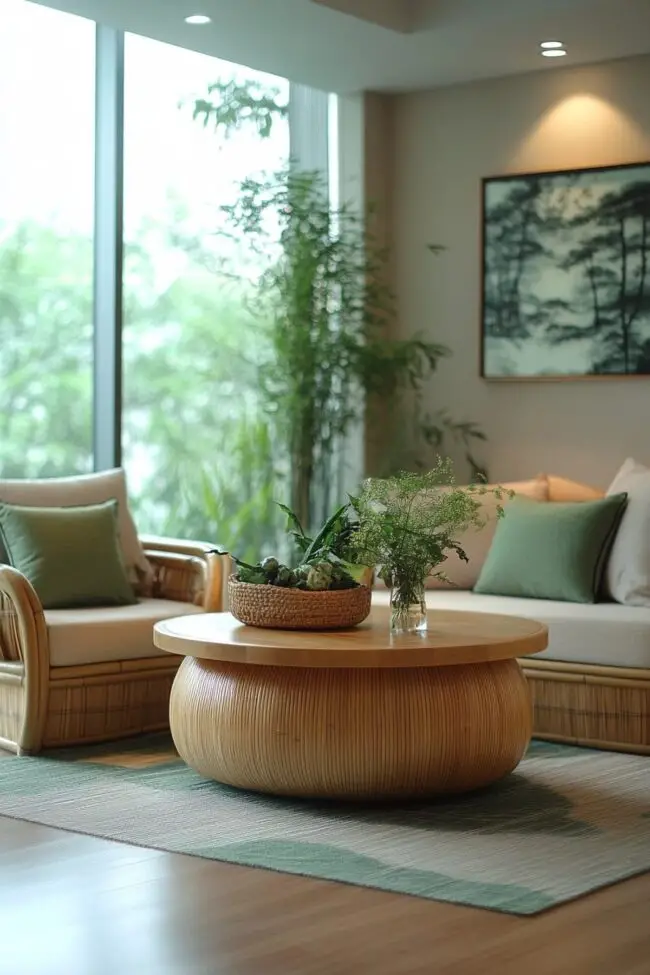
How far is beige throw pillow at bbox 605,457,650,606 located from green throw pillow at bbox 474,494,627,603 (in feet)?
0.11

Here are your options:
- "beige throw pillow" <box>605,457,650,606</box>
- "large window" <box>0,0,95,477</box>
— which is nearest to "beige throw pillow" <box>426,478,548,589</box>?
"beige throw pillow" <box>605,457,650,606</box>

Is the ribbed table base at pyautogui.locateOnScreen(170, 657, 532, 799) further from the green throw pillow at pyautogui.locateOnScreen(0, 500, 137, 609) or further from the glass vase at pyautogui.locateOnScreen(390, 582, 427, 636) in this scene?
the green throw pillow at pyautogui.locateOnScreen(0, 500, 137, 609)

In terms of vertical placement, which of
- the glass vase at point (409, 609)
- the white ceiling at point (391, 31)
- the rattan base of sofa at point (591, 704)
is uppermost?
the white ceiling at point (391, 31)

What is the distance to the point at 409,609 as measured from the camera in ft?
14.4

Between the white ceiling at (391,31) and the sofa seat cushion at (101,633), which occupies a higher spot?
the white ceiling at (391,31)

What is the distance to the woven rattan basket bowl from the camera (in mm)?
4344

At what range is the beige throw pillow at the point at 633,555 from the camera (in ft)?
17.4

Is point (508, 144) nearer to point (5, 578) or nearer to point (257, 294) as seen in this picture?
point (257, 294)

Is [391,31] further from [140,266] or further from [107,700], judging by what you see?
[107,700]

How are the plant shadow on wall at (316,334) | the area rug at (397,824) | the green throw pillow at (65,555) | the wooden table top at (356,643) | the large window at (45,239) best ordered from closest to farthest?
1. the area rug at (397,824)
2. the wooden table top at (356,643)
3. the green throw pillow at (65,555)
4. the large window at (45,239)
5. the plant shadow on wall at (316,334)

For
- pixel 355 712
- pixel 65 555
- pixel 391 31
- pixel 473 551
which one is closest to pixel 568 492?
pixel 473 551

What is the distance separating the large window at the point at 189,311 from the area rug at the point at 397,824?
195 centimetres

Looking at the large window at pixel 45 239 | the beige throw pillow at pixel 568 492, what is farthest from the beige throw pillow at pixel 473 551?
the large window at pixel 45 239

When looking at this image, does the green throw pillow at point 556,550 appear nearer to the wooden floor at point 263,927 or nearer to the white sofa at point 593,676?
the white sofa at point 593,676
